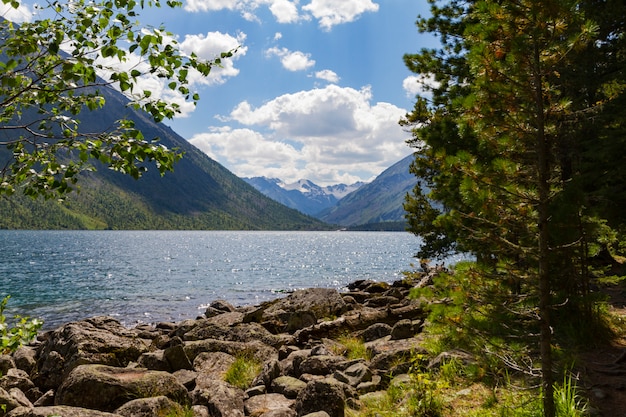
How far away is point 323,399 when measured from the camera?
26.8ft

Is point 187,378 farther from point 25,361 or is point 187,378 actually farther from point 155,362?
point 25,361

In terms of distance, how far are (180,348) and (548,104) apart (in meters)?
12.0

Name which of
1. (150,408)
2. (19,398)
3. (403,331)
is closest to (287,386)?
(150,408)

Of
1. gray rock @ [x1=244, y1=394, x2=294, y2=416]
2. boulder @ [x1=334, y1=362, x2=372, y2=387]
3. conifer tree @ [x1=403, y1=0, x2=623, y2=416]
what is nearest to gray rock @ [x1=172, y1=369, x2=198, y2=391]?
gray rock @ [x1=244, y1=394, x2=294, y2=416]

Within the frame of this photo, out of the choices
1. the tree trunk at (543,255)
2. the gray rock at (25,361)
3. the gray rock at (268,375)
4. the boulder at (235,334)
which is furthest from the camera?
the boulder at (235,334)

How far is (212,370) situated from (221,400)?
11.9 ft

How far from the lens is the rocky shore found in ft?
29.0

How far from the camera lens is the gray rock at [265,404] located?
8922 millimetres

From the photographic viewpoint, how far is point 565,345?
9.02m

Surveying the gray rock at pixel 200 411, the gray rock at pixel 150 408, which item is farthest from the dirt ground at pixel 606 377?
the gray rock at pixel 150 408

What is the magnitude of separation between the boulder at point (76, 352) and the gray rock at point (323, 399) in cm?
843

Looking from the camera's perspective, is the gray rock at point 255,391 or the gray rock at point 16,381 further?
the gray rock at point 16,381

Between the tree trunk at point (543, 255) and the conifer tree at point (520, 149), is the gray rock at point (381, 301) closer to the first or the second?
the conifer tree at point (520, 149)

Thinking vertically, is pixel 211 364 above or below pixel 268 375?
below
